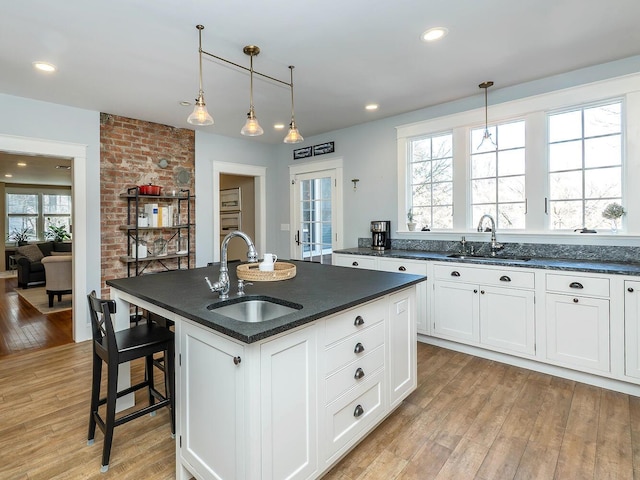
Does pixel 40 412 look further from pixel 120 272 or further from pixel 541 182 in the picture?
pixel 541 182

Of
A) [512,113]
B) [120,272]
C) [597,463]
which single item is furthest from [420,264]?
[120,272]

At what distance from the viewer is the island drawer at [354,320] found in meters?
1.70

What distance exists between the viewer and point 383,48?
104 inches

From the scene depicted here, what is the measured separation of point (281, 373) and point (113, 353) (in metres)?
0.95

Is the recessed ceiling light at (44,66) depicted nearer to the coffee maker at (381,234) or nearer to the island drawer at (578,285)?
the coffee maker at (381,234)

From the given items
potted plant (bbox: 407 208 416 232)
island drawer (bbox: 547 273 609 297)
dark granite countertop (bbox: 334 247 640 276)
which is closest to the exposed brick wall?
potted plant (bbox: 407 208 416 232)

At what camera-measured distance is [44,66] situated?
2.84m

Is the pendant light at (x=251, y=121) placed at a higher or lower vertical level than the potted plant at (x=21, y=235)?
higher

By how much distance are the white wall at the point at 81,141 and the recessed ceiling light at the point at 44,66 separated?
94cm

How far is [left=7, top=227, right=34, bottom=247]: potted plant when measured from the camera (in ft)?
31.9

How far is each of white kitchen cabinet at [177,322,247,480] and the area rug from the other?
15.9 ft

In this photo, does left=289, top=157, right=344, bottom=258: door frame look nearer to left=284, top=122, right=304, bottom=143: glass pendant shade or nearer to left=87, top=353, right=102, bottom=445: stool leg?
left=284, top=122, right=304, bottom=143: glass pendant shade

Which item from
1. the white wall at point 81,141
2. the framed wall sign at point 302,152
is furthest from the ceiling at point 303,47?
the framed wall sign at point 302,152

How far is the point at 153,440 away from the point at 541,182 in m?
3.80
